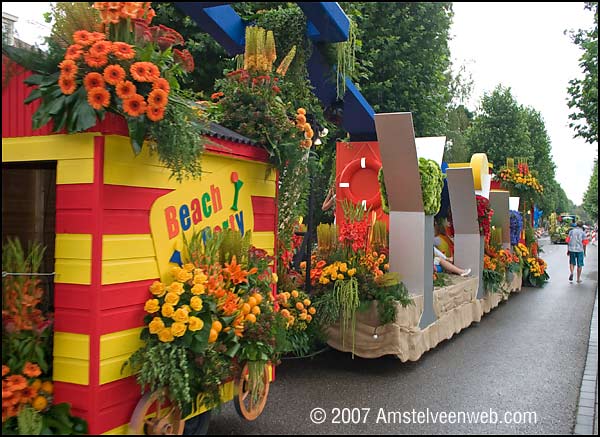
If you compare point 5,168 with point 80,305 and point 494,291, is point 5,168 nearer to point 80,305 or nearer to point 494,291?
point 80,305

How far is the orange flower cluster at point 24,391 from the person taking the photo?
3.12m

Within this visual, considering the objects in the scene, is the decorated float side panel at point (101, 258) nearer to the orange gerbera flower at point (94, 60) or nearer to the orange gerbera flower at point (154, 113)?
the orange gerbera flower at point (154, 113)

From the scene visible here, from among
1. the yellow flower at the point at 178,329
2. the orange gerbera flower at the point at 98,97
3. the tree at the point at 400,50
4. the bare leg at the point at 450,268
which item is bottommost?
the bare leg at the point at 450,268

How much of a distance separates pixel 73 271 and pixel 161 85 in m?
1.17

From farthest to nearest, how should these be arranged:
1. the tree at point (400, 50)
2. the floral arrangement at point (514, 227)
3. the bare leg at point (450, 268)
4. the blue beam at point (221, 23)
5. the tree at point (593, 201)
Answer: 1. the tree at point (593, 201)
2. the floral arrangement at point (514, 227)
3. the tree at point (400, 50)
4. the bare leg at point (450, 268)
5. the blue beam at point (221, 23)

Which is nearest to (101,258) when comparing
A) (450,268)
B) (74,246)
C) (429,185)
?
(74,246)

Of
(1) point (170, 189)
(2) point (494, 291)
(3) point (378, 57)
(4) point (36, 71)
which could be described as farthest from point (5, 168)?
(3) point (378, 57)

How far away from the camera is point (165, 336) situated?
Answer: 3.54 m

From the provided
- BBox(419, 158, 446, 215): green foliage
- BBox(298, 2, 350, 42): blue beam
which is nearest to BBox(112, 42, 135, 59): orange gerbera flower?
BBox(298, 2, 350, 42): blue beam

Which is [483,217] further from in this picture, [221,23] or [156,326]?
[156,326]

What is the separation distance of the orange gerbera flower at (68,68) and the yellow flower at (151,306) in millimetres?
1381

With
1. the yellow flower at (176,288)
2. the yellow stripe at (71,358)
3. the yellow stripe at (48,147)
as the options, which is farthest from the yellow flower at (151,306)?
the yellow stripe at (48,147)

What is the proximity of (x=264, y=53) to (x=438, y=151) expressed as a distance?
4812mm

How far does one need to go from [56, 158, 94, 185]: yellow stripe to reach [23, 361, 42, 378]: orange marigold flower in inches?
40.8
